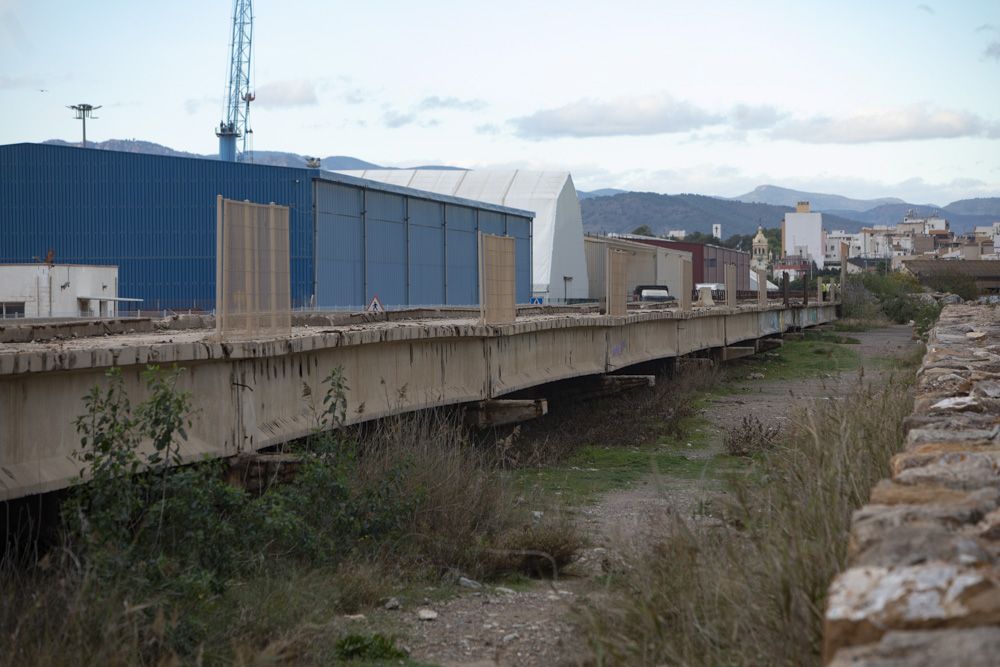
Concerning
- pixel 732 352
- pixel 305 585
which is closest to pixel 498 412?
pixel 305 585

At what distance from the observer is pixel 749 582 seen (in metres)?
5.21

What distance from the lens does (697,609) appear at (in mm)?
5391

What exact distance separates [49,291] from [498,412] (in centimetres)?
3064

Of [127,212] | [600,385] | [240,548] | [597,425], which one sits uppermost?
[127,212]

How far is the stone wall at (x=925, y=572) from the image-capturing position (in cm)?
319

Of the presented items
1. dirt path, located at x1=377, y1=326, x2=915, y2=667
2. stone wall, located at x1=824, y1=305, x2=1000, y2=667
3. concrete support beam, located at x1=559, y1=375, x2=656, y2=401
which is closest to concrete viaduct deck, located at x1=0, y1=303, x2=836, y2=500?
concrete support beam, located at x1=559, y1=375, x2=656, y2=401

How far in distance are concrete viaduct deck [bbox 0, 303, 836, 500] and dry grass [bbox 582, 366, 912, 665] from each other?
11.3 ft

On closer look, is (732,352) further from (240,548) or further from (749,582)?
(749,582)

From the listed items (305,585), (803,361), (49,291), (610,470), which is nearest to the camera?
(305,585)

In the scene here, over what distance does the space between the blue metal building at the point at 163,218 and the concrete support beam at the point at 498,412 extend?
98.3 feet

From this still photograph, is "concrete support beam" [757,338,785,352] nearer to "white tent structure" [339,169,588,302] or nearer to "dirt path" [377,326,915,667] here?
"dirt path" [377,326,915,667]

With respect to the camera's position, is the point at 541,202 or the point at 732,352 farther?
the point at 541,202

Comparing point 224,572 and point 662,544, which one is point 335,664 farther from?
point 662,544

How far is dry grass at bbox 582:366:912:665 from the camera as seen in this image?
4742 millimetres
